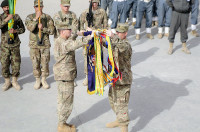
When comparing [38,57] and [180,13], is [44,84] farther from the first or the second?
[180,13]

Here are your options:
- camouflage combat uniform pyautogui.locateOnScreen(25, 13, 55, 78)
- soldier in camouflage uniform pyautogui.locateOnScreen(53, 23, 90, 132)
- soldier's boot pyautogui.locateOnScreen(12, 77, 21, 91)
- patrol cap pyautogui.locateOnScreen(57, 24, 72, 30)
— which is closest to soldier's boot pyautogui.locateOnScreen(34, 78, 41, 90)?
camouflage combat uniform pyautogui.locateOnScreen(25, 13, 55, 78)

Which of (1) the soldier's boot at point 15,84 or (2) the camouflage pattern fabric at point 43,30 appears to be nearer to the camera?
(2) the camouflage pattern fabric at point 43,30

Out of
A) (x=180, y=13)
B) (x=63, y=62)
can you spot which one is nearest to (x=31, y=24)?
(x=63, y=62)

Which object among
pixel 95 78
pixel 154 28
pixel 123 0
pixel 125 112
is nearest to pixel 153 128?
pixel 125 112

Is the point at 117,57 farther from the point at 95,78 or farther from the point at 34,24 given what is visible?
the point at 34,24

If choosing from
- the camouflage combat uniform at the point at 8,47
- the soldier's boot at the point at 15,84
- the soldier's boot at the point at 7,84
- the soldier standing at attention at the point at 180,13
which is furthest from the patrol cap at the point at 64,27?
the soldier standing at attention at the point at 180,13

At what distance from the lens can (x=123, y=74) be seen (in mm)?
4441

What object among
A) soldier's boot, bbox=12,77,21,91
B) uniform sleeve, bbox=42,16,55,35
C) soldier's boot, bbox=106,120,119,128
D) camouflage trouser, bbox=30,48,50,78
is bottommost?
soldier's boot, bbox=106,120,119,128

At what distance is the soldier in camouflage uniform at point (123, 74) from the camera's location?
162 inches

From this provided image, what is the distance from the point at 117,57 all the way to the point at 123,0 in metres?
6.30

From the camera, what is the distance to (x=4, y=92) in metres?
6.52

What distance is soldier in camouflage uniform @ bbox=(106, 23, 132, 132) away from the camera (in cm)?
412

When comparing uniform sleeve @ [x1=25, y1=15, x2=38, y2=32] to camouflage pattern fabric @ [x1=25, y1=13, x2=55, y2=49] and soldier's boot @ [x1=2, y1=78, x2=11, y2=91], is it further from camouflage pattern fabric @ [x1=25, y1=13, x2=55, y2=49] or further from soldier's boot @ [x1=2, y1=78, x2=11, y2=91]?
soldier's boot @ [x1=2, y1=78, x2=11, y2=91]

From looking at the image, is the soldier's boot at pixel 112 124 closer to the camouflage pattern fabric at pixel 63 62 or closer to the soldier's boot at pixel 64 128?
the soldier's boot at pixel 64 128
